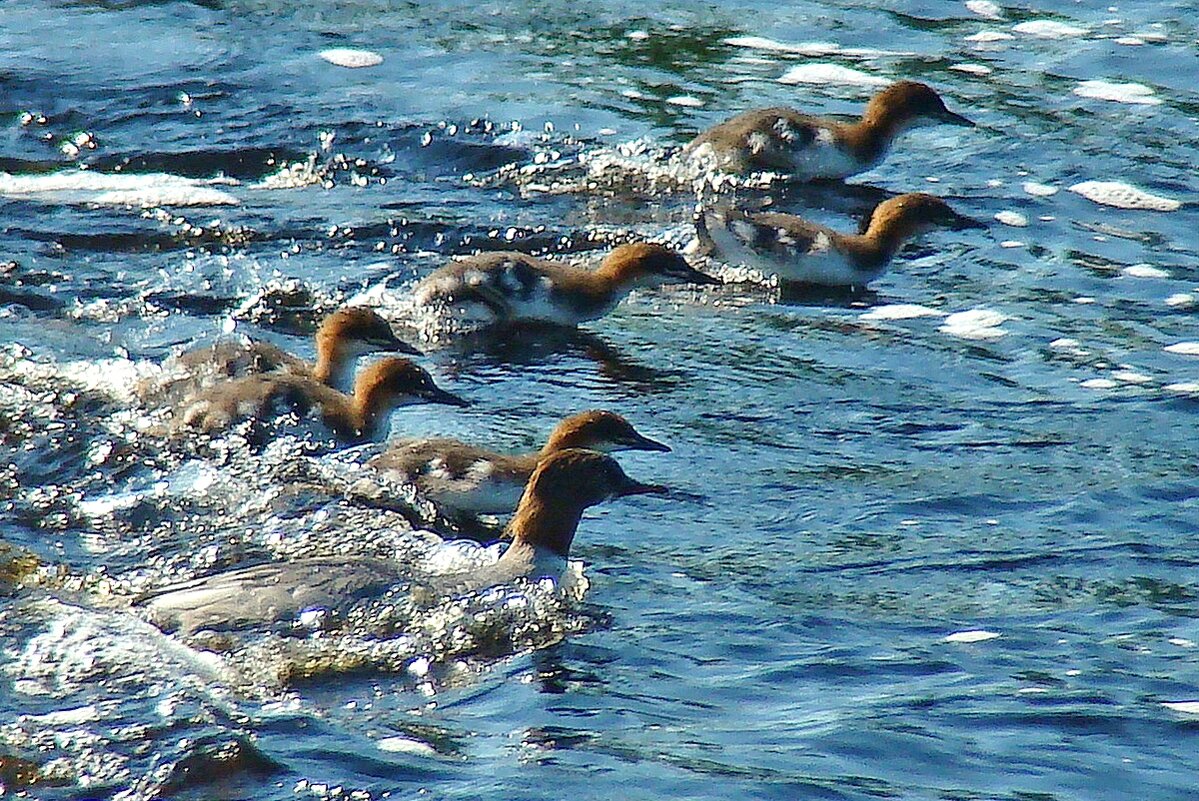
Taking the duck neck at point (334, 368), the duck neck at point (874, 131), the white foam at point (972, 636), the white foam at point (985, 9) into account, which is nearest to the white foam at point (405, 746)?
the white foam at point (972, 636)

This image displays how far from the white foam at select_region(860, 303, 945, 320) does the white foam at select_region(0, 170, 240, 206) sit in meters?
3.21

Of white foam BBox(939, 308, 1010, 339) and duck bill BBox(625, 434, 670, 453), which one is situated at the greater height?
white foam BBox(939, 308, 1010, 339)

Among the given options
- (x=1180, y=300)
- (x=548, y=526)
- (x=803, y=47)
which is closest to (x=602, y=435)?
(x=548, y=526)

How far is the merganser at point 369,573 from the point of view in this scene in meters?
6.32

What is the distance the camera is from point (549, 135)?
11555 mm

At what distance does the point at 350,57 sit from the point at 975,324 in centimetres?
497

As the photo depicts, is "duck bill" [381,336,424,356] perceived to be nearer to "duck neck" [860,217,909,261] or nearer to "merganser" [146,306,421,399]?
"merganser" [146,306,421,399]

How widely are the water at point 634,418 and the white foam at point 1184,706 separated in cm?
2

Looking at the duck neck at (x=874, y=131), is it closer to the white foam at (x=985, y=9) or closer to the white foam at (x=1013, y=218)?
the white foam at (x=1013, y=218)

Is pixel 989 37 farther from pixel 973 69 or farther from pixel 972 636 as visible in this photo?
pixel 972 636

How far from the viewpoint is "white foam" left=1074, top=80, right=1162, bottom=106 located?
11.9 meters

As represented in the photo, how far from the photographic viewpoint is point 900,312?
31.5 feet

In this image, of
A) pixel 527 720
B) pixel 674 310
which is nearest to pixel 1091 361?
pixel 674 310

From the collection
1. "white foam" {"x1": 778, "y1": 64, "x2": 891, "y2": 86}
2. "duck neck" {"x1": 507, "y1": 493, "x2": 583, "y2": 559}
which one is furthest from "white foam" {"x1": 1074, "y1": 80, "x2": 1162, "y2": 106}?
"duck neck" {"x1": 507, "y1": 493, "x2": 583, "y2": 559}
